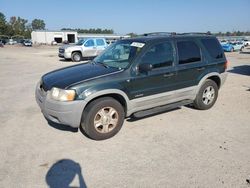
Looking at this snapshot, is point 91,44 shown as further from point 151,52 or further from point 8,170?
point 8,170

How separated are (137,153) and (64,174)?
121 cm

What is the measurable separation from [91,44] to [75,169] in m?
17.7

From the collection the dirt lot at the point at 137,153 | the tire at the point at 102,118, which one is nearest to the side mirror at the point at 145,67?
the tire at the point at 102,118

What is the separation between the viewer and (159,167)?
3770 millimetres

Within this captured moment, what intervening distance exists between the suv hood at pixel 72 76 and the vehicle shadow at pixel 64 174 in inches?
50.5

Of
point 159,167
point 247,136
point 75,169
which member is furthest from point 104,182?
point 247,136

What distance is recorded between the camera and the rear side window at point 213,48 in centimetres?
618

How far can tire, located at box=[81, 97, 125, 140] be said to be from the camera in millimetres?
4508

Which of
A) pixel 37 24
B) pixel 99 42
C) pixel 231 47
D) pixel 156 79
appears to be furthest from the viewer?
pixel 37 24

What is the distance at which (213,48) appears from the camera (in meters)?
6.34

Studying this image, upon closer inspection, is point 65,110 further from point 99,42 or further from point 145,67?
point 99,42

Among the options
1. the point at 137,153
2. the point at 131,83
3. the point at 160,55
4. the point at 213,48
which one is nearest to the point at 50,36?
the point at 213,48

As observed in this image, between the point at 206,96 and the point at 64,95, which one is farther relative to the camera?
the point at 206,96

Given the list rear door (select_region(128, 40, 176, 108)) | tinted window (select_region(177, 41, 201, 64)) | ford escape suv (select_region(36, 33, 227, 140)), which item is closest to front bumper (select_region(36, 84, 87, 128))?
ford escape suv (select_region(36, 33, 227, 140))
